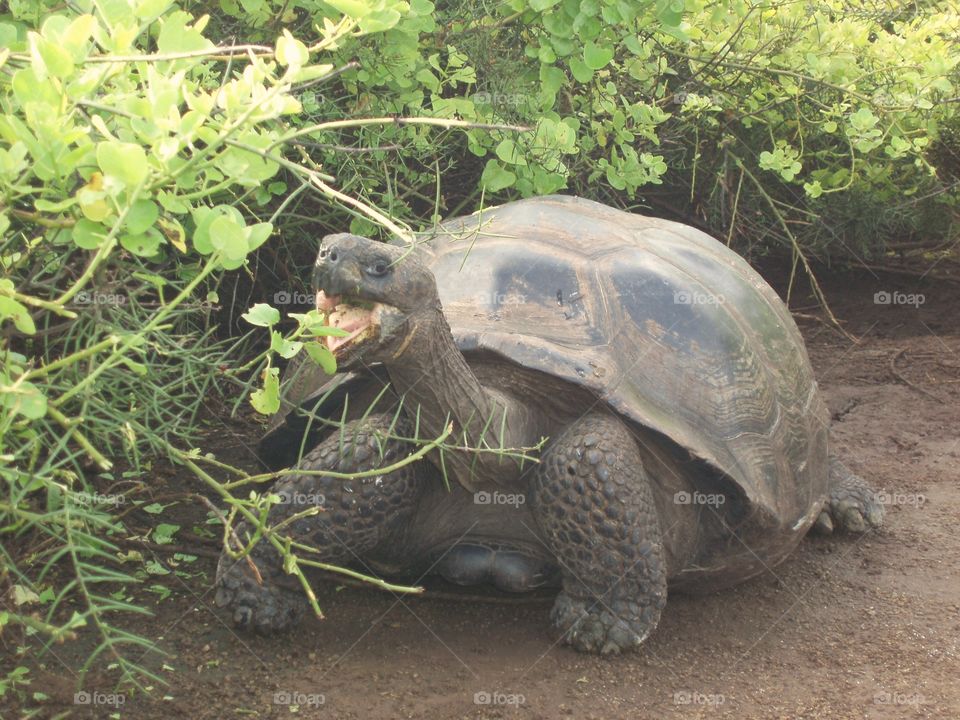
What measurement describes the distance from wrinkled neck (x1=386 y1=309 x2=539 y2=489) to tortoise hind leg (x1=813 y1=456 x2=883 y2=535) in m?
1.60

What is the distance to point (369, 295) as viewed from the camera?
2.47 metres

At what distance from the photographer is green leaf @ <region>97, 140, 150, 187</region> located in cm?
161

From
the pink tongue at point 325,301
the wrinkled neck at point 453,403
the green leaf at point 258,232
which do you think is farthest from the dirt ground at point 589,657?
the green leaf at point 258,232

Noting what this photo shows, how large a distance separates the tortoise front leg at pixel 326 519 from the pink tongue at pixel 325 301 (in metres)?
0.60

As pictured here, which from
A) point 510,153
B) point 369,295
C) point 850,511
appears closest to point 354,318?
point 369,295

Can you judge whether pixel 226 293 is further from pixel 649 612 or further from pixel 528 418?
pixel 649 612

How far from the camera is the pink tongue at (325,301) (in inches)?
96.3

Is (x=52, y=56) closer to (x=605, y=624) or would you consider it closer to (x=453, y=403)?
(x=453, y=403)

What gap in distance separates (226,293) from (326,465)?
5.50 ft

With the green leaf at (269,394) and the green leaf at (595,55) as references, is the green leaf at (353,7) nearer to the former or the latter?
the green leaf at (269,394)

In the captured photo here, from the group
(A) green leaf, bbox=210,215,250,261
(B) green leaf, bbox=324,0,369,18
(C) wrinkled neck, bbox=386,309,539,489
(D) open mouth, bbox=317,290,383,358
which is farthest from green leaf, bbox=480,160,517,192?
(A) green leaf, bbox=210,215,250,261

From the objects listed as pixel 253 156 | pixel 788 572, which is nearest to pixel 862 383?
pixel 788 572

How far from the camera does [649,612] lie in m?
3.10

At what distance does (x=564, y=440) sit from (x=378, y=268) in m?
0.86
